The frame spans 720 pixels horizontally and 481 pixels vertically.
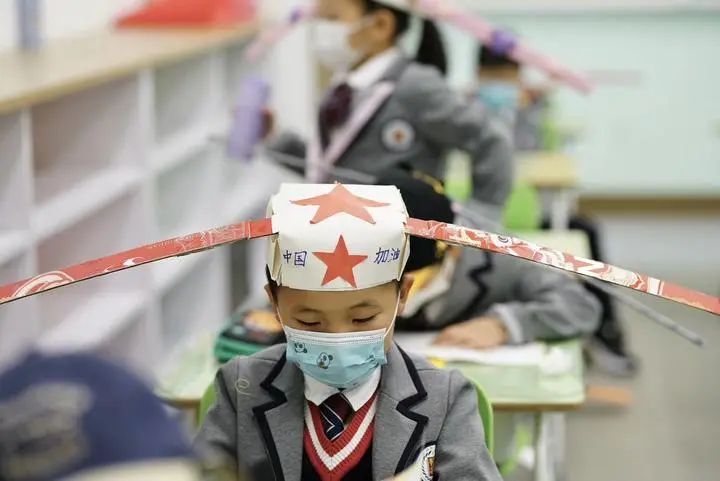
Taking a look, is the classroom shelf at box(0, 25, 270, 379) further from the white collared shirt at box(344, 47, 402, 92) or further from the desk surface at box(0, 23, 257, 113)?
the white collared shirt at box(344, 47, 402, 92)

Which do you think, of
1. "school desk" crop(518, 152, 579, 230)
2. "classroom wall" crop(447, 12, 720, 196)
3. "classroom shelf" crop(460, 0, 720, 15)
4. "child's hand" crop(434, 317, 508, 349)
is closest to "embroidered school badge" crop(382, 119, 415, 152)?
"child's hand" crop(434, 317, 508, 349)

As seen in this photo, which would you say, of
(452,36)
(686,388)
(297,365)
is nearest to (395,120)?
(297,365)

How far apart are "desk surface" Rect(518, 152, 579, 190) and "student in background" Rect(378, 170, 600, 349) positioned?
147cm

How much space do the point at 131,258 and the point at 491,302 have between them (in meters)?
1.14

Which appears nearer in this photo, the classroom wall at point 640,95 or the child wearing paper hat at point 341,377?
the child wearing paper hat at point 341,377

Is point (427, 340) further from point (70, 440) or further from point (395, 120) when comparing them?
point (70, 440)

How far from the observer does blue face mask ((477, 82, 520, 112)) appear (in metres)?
4.12

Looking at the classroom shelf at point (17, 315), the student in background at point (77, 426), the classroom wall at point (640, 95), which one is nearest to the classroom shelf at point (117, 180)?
the classroom shelf at point (17, 315)

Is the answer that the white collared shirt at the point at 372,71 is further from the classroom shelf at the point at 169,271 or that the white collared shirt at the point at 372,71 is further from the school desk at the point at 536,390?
the classroom shelf at the point at 169,271

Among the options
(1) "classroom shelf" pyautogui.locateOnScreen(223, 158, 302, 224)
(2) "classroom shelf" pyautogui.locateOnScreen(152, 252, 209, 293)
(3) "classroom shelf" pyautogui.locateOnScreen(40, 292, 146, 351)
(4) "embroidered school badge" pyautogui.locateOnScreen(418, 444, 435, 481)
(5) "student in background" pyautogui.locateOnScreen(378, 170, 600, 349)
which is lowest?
(1) "classroom shelf" pyautogui.locateOnScreen(223, 158, 302, 224)

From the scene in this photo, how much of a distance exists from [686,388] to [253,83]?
5.89 ft

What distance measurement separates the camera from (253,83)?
3.05 m

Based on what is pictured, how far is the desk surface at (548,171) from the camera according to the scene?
3783mm

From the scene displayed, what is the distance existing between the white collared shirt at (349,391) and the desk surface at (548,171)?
95.1 inches
